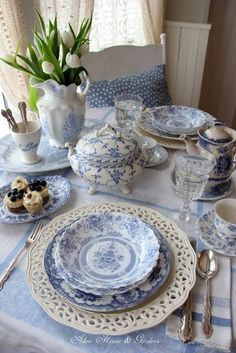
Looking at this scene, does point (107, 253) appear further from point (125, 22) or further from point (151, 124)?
point (125, 22)

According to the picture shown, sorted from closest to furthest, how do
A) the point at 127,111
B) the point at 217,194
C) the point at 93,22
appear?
the point at 217,194, the point at 127,111, the point at 93,22

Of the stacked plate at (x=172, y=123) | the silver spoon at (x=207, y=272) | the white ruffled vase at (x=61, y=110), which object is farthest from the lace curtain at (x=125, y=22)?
→ the silver spoon at (x=207, y=272)

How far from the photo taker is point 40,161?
86 centimetres

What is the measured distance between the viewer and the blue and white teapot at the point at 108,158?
0.70 meters

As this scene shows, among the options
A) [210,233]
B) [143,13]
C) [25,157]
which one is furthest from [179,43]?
[210,233]

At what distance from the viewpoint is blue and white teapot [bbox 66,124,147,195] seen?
2.30ft

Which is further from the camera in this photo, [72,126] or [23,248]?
[72,126]

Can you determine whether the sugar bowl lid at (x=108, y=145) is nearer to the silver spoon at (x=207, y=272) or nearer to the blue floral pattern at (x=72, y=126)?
the blue floral pattern at (x=72, y=126)

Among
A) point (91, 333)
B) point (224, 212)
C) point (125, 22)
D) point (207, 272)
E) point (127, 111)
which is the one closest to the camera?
point (91, 333)

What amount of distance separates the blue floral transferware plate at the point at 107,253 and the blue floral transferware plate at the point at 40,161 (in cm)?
27

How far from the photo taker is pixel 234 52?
212 centimetres

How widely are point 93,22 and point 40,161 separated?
108 centimetres

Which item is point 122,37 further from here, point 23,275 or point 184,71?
point 23,275

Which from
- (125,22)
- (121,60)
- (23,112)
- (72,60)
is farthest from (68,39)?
(125,22)
